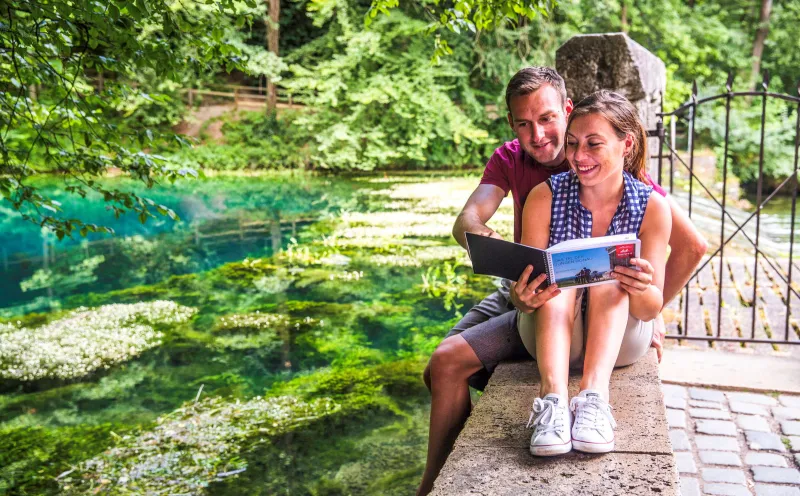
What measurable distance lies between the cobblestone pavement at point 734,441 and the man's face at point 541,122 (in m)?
1.48

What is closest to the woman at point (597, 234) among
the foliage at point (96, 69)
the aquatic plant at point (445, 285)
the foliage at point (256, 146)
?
the foliage at point (96, 69)

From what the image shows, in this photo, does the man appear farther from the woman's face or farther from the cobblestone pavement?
the cobblestone pavement

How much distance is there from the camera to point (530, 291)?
224 centimetres

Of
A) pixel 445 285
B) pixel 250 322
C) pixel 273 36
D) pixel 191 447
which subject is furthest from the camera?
pixel 273 36

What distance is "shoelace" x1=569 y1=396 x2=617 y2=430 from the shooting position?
2027mm

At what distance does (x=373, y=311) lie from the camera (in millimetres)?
7059

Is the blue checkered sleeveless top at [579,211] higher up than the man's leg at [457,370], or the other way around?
the blue checkered sleeveless top at [579,211]

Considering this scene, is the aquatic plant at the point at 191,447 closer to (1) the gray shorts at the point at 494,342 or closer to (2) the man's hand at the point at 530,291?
(1) the gray shorts at the point at 494,342

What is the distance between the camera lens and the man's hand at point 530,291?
7.29ft

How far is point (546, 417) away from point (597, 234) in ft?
2.68

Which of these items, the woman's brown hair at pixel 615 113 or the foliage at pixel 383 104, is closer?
the woman's brown hair at pixel 615 113

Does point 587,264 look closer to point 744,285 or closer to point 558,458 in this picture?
point 558,458

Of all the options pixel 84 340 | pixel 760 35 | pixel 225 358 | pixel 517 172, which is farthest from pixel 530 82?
pixel 760 35

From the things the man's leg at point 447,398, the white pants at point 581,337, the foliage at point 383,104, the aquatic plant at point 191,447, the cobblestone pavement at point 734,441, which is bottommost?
the aquatic plant at point 191,447
